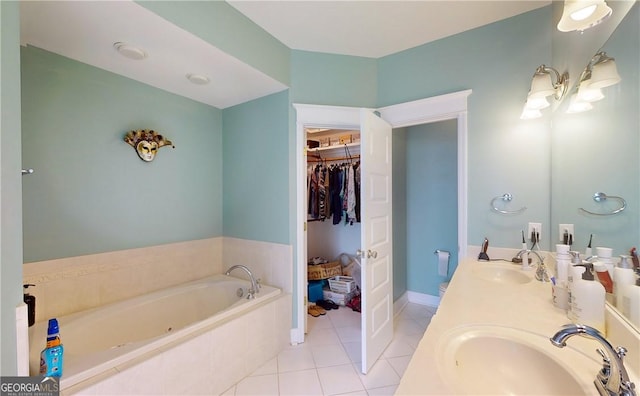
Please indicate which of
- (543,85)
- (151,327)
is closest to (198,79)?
(151,327)

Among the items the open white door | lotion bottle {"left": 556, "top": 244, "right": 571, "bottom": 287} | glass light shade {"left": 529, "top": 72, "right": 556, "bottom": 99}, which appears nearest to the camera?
lotion bottle {"left": 556, "top": 244, "right": 571, "bottom": 287}

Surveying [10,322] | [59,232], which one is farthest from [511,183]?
[59,232]

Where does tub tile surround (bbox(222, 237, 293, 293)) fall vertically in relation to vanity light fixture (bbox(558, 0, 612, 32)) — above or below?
below

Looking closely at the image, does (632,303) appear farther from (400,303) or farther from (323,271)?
(323,271)

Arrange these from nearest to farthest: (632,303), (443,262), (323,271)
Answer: (632,303) → (443,262) → (323,271)

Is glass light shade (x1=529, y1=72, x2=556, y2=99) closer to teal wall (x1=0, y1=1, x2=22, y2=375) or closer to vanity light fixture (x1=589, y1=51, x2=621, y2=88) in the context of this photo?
vanity light fixture (x1=589, y1=51, x2=621, y2=88)

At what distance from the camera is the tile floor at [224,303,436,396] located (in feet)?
5.52

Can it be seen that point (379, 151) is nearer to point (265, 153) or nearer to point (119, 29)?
point (265, 153)

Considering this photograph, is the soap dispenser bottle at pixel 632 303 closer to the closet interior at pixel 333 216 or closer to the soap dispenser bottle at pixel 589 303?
the soap dispenser bottle at pixel 589 303

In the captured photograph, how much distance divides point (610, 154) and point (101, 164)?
2.91 metres

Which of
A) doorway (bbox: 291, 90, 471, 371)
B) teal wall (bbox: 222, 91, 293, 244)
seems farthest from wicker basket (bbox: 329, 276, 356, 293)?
teal wall (bbox: 222, 91, 293, 244)

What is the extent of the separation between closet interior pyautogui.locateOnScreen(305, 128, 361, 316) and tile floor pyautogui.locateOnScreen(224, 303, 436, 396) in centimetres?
50

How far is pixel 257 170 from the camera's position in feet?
8.00

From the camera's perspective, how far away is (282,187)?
7.40 ft
